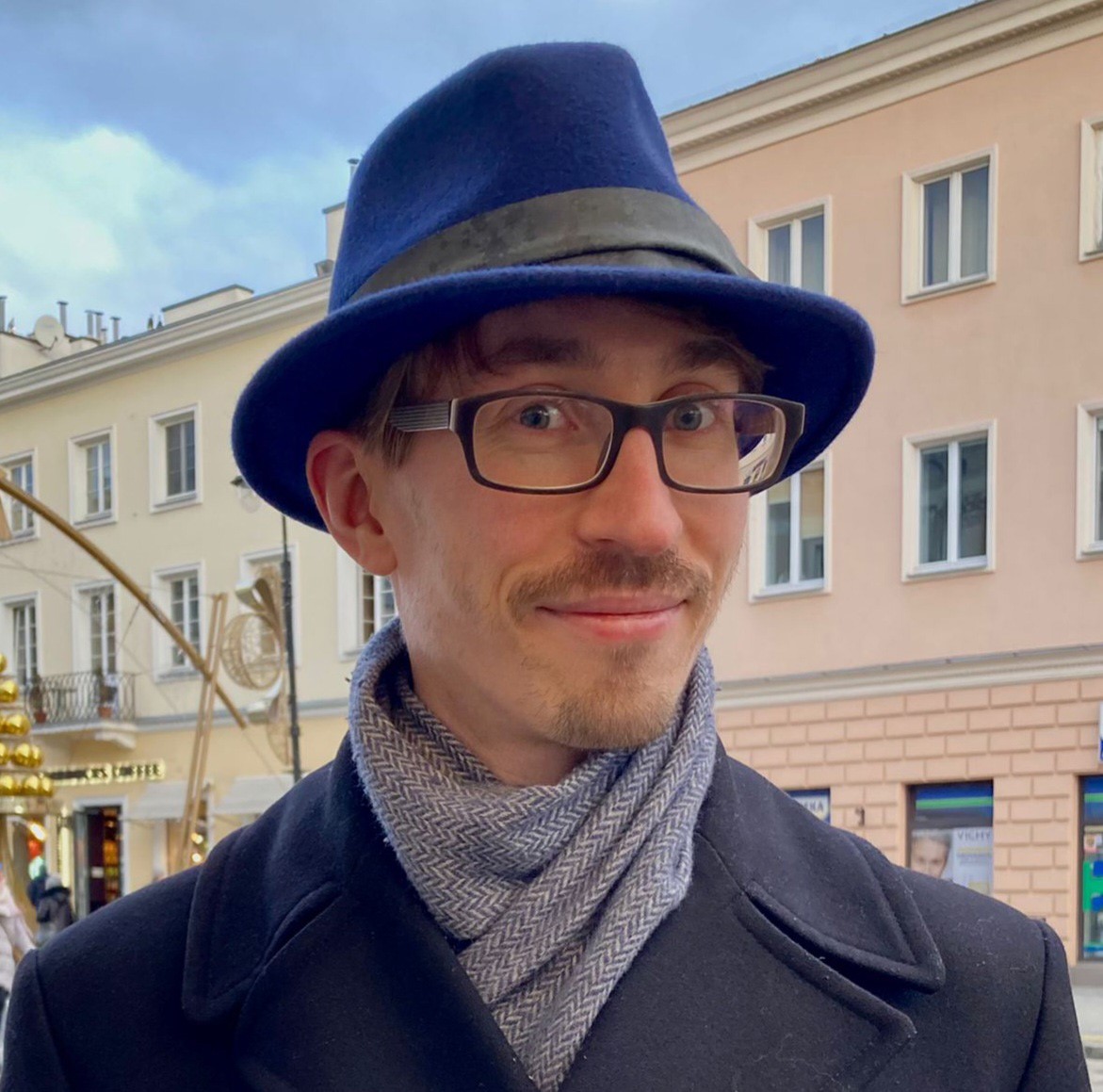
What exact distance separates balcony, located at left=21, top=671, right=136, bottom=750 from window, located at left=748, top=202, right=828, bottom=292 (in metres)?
11.2

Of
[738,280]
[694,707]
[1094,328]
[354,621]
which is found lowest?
[354,621]

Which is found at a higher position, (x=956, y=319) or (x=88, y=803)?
(x=956, y=319)

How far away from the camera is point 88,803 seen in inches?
771

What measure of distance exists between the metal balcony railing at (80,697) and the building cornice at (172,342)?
4390 millimetres

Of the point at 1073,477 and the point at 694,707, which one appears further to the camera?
the point at 1073,477

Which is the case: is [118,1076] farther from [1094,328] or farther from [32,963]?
[1094,328]

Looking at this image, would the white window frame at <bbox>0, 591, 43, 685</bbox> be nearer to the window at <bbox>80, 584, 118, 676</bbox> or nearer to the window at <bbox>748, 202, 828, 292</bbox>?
the window at <bbox>80, 584, 118, 676</bbox>

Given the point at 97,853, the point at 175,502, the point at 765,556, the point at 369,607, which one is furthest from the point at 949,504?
the point at 97,853

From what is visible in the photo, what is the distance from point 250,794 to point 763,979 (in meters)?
16.6

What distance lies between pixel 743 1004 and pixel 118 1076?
659 mm

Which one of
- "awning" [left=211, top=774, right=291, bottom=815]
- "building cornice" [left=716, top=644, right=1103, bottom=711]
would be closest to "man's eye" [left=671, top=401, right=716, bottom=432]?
"building cornice" [left=716, top=644, right=1103, bottom=711]

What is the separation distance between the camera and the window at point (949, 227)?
11.4 m

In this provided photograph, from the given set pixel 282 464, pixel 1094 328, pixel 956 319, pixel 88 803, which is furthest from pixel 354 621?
pixel 282 464

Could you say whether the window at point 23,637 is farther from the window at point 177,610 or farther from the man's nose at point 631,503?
the man's nose at point 631,503
